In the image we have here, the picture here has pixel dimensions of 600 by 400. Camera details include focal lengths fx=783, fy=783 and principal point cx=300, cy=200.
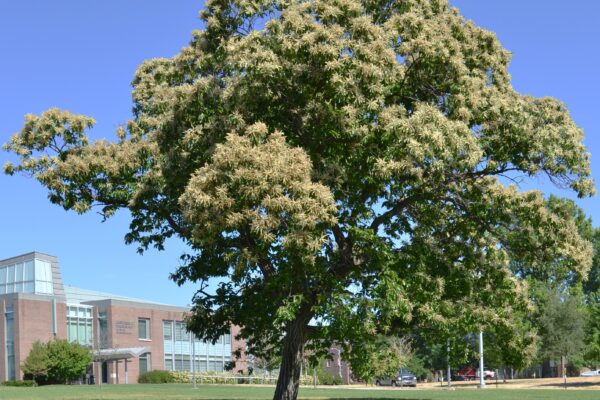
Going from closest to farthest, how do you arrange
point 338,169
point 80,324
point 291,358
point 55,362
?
point 338,169, point 291,358, point 55,362, point 80,324

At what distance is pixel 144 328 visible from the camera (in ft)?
272

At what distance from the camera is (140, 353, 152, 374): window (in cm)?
7994

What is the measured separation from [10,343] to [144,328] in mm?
15934

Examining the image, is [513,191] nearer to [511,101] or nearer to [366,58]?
[511,101]

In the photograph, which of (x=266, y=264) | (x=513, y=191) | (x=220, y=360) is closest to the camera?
(x=266, y=264)

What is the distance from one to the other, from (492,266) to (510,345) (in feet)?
7.84

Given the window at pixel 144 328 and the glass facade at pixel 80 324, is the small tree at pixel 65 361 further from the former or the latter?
the window at pixel 144 328

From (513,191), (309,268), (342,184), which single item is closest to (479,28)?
(513,191)

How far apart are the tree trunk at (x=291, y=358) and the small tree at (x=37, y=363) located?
49.8 meters

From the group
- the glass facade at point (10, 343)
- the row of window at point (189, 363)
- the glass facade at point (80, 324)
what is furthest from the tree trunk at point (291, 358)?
the row of window at point (189, 363)

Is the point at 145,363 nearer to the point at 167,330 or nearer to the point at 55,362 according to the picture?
the point at 167,330

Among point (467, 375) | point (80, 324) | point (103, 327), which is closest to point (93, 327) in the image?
point (103, 327)

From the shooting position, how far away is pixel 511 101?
18922mm

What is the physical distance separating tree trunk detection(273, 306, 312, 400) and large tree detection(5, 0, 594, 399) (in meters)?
0.05
